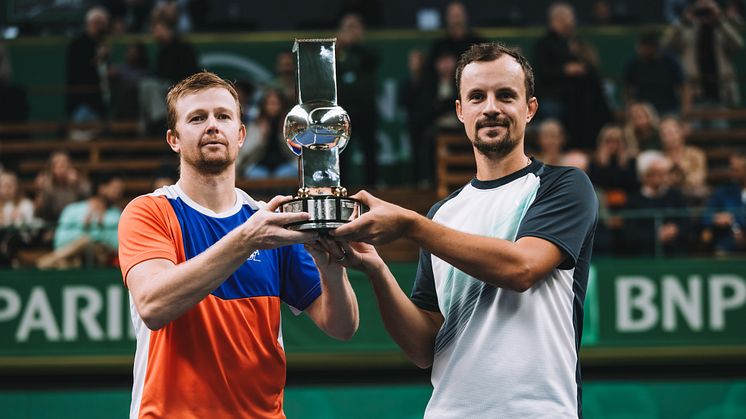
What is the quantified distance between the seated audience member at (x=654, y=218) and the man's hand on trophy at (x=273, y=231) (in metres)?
6.16

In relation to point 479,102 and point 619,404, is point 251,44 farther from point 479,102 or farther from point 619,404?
point 479,102

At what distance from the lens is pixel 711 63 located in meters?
12.8

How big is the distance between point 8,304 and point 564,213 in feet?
23.8

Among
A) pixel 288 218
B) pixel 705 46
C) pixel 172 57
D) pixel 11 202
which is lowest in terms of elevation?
pixel 11 202

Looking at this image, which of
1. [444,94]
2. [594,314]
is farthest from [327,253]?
[444,94]

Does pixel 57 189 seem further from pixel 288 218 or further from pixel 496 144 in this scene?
pixel 288 218

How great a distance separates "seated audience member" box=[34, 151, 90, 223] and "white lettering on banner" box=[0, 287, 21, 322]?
70cm

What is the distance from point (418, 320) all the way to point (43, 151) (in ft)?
33.6

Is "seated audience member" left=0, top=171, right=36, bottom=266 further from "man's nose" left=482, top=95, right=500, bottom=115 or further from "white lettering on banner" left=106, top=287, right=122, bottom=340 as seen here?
"man's nose" left=482, top=95, right=500, bottom=115

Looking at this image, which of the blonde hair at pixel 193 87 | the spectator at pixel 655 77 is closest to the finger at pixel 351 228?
the blonde hair at pixel 193 87

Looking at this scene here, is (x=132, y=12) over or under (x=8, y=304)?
over

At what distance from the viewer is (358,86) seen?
37.3 ft

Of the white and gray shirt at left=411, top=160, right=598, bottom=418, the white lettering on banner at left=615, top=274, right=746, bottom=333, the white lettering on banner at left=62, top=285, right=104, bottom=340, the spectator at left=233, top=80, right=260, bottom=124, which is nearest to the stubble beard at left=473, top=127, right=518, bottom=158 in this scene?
the white and gray shirt at left=411, top=160, right=598, bottom=418

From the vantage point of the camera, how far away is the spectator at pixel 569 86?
11328 millimetres
